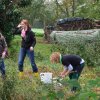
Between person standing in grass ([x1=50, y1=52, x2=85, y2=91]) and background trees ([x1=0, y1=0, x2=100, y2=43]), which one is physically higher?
person standing in grass ([x1=50, y1=52, x2=85, y2=91])

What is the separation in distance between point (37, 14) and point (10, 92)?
128 ft

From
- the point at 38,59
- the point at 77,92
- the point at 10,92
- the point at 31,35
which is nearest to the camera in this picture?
the point at 77,92

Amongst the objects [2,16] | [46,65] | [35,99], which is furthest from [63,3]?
[35,99]

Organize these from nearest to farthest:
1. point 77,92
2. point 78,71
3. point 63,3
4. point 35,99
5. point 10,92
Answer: point 77,92 < point 35,99 < point 10,92 < point 78,71 < point 63,3

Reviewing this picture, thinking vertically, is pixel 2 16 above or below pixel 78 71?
below

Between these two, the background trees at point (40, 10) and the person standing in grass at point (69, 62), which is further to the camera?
the background trees at point (40, 10)

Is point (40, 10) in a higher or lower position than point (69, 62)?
lower

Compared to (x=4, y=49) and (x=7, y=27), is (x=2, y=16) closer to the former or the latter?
(x=7, y=27)

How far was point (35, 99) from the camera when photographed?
7.28 meters

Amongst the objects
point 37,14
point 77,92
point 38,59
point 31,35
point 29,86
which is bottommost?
point 37,14

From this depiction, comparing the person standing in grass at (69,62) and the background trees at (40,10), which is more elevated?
the person standing in grass at (69,62)

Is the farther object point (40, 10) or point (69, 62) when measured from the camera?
point (40, 10)

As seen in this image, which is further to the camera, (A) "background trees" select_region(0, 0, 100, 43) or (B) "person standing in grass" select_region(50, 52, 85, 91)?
(A) "background trees" select_region(0, 0, 100, 43)

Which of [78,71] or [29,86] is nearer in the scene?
[29,86]
